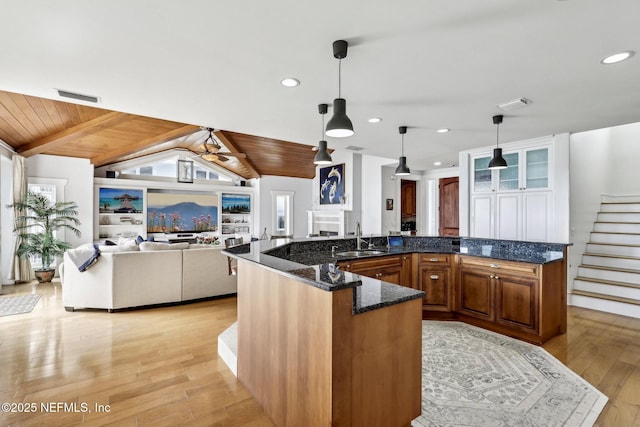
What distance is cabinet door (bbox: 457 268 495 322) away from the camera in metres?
3.39

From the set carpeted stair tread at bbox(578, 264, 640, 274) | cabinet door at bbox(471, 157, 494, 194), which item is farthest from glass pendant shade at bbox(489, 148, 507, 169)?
carpeted stair tread at bbox(578, 264, 640, 274)

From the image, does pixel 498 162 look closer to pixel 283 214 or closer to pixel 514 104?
pixel 514 104

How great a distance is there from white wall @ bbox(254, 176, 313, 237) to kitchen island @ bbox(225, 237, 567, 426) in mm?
7938

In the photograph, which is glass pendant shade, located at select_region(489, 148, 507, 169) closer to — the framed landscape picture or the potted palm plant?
the potted palm plant

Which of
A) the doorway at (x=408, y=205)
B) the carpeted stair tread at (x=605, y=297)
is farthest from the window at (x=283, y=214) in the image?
the carpeted stair tread at (x=605, y=297)

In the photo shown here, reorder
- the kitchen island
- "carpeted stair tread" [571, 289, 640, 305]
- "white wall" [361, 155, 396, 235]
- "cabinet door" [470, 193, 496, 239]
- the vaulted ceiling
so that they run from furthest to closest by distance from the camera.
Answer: "white wall" [361, 155, 396, 235] → "cabinet door" [470, 193, 496, 239] → "carpeted stair tread" [571, 289, 640, 305] → the vaulted ceiling → the kitchen island

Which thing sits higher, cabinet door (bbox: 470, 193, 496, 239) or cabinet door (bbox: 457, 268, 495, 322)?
cabinet door (bbox: 470, 193, 496, 239)

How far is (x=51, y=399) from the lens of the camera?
214 cm

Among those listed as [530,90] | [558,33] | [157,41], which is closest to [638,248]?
[530,90]

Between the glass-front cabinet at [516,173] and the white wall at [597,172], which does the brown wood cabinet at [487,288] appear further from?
the white wall at [597,172]

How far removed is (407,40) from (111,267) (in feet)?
14.5

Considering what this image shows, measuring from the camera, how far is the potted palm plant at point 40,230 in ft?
18.5

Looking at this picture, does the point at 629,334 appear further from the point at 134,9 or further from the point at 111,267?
the point at 111,267

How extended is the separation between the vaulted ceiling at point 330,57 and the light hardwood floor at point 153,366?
2.40 meters
